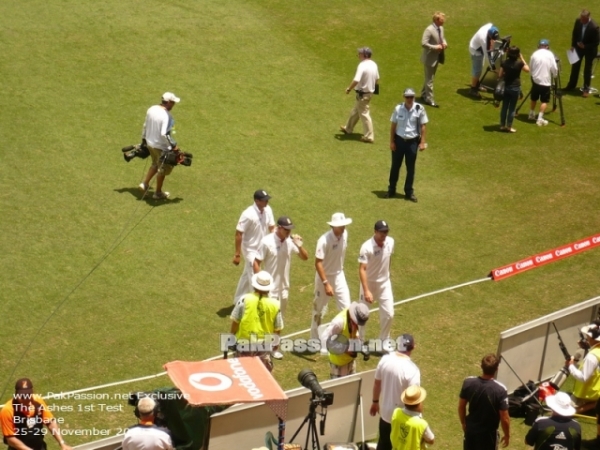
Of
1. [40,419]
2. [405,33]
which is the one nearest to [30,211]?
[40,419]

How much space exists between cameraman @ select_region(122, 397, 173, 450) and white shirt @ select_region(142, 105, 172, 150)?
7.92 metres

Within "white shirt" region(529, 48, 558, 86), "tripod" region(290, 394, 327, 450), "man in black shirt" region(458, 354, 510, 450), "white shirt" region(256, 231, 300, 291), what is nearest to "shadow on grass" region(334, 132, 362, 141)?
"white shirt" region(529, 48, 558, 86)

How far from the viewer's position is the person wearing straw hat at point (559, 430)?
9.84 meters

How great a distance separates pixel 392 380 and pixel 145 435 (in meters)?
2.74

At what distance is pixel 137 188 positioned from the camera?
1727 cm

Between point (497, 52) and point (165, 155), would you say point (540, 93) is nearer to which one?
point (497, 52)

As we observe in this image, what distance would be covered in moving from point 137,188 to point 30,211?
199cm

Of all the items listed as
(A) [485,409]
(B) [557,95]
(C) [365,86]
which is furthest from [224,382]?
(B) [557,95]

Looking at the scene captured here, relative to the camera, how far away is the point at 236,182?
17.9 m

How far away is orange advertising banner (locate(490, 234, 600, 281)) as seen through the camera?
15.8 meters

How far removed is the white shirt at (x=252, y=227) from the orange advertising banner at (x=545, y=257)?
4.18 m

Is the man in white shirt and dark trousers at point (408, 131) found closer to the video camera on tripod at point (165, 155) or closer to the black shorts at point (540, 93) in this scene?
the video camera on tripod at point (165, 155)

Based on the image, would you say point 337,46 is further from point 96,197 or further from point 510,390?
point 510,390

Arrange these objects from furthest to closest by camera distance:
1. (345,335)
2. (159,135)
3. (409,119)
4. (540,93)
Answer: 1. (540,93)
2. (409,119)
3. (159,135)
4. (345,335)
